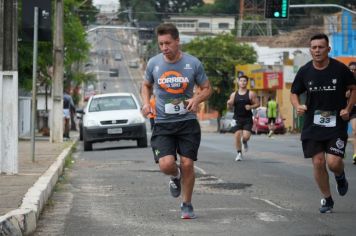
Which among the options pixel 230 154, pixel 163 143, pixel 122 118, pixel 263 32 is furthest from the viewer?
pixel 263 32

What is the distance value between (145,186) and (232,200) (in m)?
2.23

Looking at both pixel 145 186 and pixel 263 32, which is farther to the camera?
pixel 263 32

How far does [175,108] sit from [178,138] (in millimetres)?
360

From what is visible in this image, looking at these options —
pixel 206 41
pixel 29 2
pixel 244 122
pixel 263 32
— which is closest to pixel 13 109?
pixel 29 2

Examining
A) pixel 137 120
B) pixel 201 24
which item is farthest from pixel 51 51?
pixel 201 24

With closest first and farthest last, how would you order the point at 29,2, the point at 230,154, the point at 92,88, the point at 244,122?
the point at 29,2, the point at 244,122, the point at 230,154, the point at 92,88

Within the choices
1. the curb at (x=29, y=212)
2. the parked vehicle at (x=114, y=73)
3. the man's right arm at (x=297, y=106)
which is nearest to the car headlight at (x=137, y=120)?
the curb at (x=29, y=212)

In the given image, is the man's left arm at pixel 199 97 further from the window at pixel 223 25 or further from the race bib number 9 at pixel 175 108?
the window at pixel 223 25

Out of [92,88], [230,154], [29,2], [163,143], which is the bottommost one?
[92,88]

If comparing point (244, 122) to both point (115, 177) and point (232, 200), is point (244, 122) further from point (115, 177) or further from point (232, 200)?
point (232, 200)

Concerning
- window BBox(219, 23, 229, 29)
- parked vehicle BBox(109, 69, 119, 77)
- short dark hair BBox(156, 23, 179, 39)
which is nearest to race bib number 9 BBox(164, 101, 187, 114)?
short dark hair BBox(156, 23, 179, 39)

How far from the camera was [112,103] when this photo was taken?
2517 cm

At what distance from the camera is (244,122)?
1878 cm

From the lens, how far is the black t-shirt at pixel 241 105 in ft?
60.9
